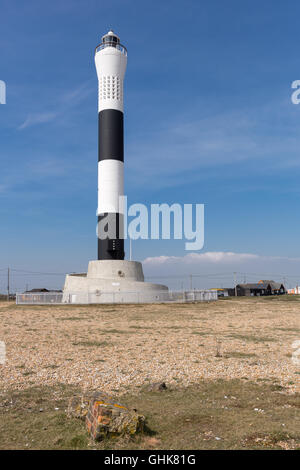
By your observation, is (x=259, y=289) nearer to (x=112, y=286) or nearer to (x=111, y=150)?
(x=112, y=286)

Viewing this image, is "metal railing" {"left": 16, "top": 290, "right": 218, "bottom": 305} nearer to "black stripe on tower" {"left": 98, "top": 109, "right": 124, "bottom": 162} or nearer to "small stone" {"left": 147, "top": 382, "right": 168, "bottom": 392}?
"black stripe on tower" {"left": 98, "top": 109, "right": 124, "bottom": 162}

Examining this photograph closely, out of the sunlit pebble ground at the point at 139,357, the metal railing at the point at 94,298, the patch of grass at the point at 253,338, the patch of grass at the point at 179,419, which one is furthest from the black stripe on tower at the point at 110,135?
the patch of grass at the point at 179,419

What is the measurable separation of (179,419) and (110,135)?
1787 inches

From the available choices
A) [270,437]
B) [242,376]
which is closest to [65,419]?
[270,437]

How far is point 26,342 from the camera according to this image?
16.3 m

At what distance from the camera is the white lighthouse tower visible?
46.4 metres

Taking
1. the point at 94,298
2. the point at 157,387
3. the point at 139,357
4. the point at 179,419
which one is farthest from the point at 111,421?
the point at 94,298

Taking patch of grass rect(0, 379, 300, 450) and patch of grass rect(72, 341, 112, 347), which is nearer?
patch of grass rect(0, 379, 300, 450)

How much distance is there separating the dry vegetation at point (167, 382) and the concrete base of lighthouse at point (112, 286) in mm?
25468

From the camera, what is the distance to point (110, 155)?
49000 mm

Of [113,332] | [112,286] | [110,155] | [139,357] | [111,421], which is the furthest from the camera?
[110,155]

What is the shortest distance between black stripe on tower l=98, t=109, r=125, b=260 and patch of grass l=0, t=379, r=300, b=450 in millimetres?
39612

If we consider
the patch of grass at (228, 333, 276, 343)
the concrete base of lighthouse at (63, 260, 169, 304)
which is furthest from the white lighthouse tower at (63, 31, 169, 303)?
the patch of grass at (228, 333, 276, 343)
